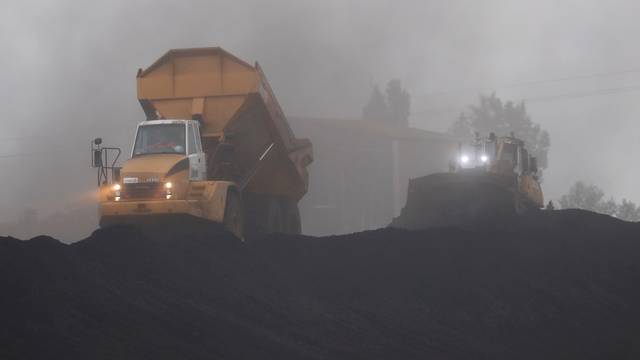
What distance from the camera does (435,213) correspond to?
18891 mm

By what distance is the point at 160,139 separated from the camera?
574 inches

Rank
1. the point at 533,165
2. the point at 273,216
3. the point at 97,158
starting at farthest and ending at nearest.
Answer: the point at 533,165 < the point at 273,216 < the point at 97,158

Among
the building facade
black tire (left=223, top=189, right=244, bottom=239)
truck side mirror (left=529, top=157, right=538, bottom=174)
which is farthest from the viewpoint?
the building facade

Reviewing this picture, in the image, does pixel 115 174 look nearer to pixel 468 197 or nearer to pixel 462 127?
pixel 468 197

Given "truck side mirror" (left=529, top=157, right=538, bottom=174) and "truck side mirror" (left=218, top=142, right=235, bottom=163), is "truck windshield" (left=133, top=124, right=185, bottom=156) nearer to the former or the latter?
"truck side mirror" (left=218, top=142, right=235, bottom=163)

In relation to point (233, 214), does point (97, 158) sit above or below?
above

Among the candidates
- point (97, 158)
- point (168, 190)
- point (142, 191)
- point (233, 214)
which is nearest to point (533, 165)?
point (233, 214)

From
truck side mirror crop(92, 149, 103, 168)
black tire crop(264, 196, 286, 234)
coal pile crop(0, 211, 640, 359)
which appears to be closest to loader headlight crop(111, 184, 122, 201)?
truck side mirror crop(92, 149, 103, 168)

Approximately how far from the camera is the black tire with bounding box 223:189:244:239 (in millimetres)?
14547

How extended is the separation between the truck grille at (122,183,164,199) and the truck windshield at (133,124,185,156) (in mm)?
855

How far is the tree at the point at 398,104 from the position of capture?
71.1 meters

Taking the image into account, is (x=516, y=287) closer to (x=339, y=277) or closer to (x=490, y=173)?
(x=339, y=277)

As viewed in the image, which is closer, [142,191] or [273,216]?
[142,191]

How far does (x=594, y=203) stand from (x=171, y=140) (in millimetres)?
50406
